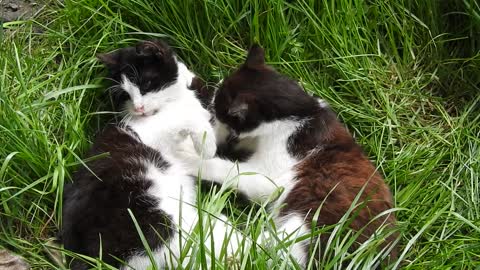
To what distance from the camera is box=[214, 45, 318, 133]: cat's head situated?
2.72 meters

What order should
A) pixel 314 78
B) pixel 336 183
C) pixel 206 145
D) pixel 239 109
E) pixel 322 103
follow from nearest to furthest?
pixel 336 183 → pixel 239 109 → pixel 206 145 → pixel 322 103 → pixel 314 78

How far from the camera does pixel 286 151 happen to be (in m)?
2.75

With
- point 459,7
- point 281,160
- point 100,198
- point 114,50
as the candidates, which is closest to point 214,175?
point 281,160

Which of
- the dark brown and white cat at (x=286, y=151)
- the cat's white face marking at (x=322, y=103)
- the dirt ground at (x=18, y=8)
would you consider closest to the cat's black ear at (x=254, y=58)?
the dark brown and white cat at (x=286, y=151)

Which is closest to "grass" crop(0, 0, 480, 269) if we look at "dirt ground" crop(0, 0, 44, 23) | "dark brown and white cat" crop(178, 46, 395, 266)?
"dirt ground" crop(0, 0, 44, 23)

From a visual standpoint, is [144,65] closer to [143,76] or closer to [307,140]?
[143,76]

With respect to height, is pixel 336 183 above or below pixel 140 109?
below

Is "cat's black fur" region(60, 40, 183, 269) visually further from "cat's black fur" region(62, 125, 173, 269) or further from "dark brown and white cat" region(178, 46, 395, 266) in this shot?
"dark brown and white cat" region(178, 46, 395, 266)

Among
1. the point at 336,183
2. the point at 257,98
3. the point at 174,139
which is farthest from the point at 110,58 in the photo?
the point at 336,183

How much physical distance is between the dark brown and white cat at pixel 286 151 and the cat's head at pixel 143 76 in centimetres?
25

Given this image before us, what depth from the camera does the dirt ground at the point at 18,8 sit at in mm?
3262

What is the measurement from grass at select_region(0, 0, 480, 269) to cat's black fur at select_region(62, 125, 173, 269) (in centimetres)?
14

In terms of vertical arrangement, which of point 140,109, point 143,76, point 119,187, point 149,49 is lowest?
point 119,187

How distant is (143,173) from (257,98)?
1.93 feet
